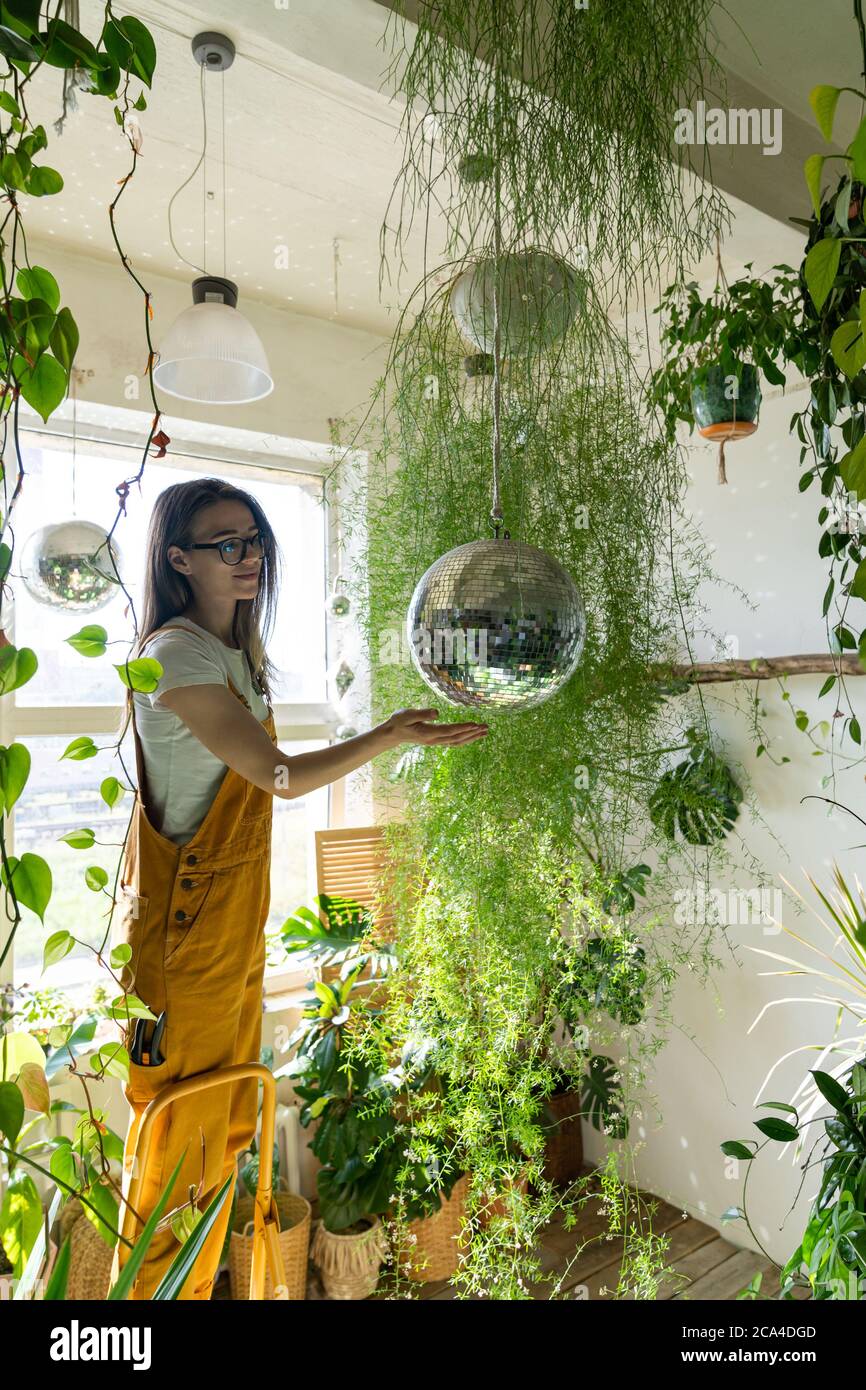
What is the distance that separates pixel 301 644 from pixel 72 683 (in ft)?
2.82

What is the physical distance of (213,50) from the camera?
5.52 feet

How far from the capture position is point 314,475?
319 cm

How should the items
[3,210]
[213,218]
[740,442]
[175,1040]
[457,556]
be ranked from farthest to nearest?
[740,442]
[213,218]
[3,210]
[175,1040]
[457,556]

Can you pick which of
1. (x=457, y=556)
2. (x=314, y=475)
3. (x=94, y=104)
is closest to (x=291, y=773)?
(x=457, y=556)

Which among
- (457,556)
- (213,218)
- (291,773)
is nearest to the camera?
(457,556)

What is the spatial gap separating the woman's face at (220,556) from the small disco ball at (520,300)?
1.57 ft

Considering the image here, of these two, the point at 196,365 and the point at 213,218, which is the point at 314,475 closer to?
the point at 213,218

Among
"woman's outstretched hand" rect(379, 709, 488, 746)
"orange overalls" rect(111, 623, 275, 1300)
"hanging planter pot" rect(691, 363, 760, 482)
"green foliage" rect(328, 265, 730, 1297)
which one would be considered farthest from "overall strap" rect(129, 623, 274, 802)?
"hanging planter pot" rect(691, 363, 760, 482)

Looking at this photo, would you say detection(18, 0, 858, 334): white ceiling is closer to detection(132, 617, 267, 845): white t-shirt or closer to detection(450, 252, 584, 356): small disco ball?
detection(450, 252, 584, 356): small disco ball

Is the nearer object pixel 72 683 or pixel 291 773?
pixel 291 773

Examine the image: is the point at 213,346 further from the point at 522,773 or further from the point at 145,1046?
the point at 145,1046

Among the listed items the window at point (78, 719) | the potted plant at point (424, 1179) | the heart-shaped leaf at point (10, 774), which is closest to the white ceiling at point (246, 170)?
the window at point (78, 719)

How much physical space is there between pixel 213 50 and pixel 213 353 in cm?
57
